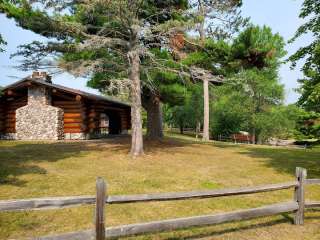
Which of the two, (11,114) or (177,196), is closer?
(177,196)

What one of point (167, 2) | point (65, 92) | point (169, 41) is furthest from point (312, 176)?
point (65, 92)

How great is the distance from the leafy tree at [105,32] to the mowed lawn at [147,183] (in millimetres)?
2869

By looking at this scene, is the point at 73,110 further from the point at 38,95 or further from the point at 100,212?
the point at 100,212

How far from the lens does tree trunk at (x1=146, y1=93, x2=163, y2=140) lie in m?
22.8

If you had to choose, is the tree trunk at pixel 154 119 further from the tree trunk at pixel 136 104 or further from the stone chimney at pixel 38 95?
the stone chimney at pixel 38 95

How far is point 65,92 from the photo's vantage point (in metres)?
26.4

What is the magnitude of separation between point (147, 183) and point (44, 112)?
1733cm

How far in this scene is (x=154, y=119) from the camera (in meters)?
23.4

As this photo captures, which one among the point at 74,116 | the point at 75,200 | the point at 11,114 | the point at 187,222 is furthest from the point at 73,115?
the point at 75,200

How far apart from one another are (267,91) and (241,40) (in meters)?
28.2

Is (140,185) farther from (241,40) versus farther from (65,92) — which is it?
(65,92)

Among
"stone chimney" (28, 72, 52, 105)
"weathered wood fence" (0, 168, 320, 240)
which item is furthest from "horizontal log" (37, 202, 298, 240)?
"stone chimney" (28, 72, 52, 105)

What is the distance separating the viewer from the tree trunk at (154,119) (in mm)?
22750

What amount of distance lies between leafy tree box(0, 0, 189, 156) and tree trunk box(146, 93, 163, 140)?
182 inches
